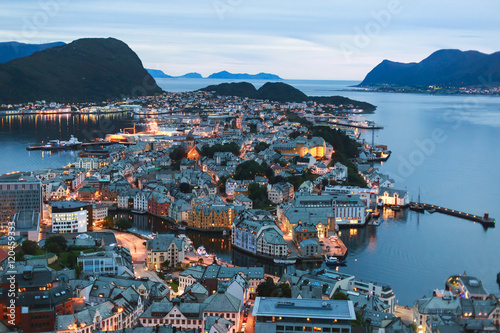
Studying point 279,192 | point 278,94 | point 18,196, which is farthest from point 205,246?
point 278,94

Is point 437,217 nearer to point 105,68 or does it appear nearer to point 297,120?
point 297,120

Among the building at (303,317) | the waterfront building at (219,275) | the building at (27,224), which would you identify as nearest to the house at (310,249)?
the waterfront building at (219,275)

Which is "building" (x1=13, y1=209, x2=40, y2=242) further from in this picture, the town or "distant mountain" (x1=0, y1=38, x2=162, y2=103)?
"distant mountain" (x1=0, y1=38, x2=162, y2=103)

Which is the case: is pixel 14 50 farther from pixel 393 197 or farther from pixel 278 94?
pixel 393 197


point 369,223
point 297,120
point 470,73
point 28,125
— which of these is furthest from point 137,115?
point 470,73

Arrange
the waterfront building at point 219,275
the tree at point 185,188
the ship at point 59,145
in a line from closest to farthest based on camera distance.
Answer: the waterfront building at point 219,275
the tree at point 185,188
the ship at point 59,145

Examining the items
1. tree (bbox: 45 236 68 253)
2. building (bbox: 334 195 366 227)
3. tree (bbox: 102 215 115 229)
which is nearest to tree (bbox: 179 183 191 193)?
tree (bbox: 102 215 115 229)

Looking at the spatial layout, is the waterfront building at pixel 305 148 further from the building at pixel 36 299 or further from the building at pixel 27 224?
the building at pixel 36 299
